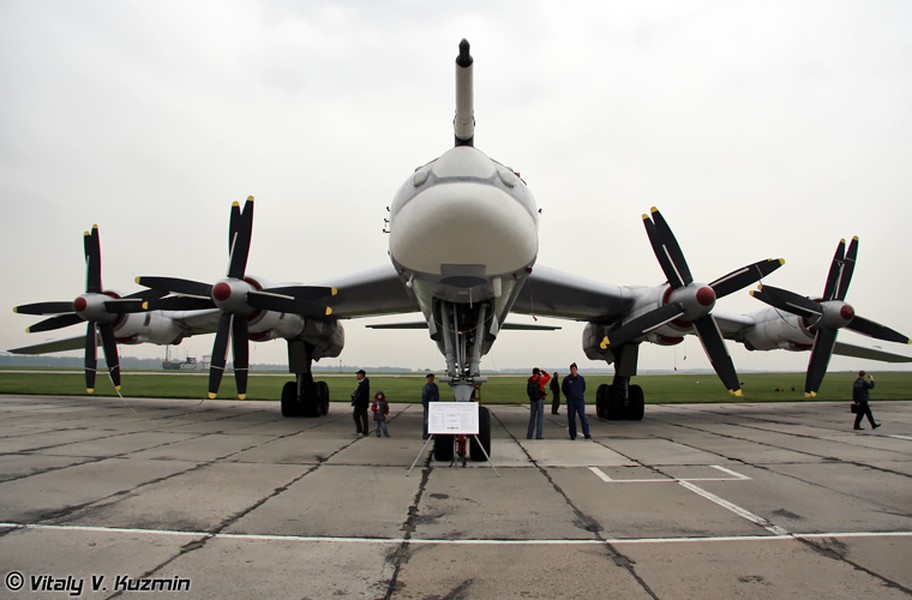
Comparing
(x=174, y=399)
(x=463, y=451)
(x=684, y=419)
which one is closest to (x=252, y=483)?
(x=463, y=451)

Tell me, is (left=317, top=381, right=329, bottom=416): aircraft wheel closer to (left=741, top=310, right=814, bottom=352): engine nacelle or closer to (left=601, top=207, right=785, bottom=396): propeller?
(left=601, top=207, right=785, bottom=396): propeller

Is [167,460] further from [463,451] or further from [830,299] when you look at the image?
[830,299]

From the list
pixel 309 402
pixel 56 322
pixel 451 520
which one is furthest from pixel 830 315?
pixel 56 322

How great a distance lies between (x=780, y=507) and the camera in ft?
15.4

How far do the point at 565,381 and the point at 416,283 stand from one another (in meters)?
3.39

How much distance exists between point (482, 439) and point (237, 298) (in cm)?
614

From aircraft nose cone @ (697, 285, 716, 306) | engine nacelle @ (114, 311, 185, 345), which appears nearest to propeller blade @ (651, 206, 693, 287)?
aircraft nose cone @ (697, 285, 716, 306)

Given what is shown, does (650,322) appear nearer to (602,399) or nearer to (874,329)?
(602,399)

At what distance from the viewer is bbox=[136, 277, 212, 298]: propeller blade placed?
10.6 meters

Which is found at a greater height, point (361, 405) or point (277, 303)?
point (277, 303)

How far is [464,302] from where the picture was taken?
7719 mm

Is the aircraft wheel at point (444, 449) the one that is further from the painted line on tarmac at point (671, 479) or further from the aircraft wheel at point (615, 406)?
the aircraft wheel at point (615, 406)

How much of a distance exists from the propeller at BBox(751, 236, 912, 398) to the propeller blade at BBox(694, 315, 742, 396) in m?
2.78

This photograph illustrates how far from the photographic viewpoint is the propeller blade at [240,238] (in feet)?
35.8
